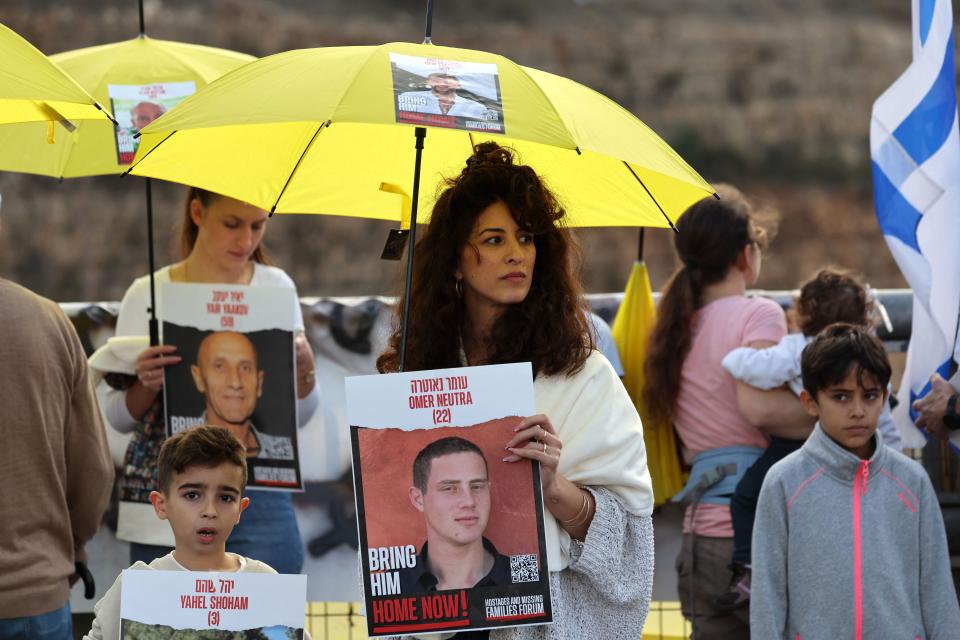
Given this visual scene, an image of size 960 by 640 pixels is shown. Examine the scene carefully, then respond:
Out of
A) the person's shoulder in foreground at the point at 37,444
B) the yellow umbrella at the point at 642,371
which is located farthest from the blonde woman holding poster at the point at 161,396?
the yellow umbrella at the point at 642,371

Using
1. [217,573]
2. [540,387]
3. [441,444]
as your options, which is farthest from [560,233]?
[217,573]

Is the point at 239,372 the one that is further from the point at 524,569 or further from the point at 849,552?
the point at 849,552

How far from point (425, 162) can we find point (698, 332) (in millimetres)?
1728

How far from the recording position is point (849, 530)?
4.77 meters

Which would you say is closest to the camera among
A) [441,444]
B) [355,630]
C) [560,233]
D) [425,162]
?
[441,444]

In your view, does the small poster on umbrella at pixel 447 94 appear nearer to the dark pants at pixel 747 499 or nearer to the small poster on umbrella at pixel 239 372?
the small poster on umbrella at pixel 239 372

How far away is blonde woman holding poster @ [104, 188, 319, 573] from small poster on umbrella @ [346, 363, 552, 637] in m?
1.69

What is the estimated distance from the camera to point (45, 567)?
448cm

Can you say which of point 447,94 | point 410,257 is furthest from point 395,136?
point 447,94

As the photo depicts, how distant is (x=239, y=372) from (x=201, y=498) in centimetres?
116

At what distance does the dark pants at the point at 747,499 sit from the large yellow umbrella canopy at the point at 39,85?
2.65 metres

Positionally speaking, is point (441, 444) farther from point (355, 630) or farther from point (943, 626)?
point (355, 630)

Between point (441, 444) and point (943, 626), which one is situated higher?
point (441, 444)

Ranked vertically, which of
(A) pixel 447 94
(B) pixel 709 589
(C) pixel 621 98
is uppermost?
(C) pixel 621 98
